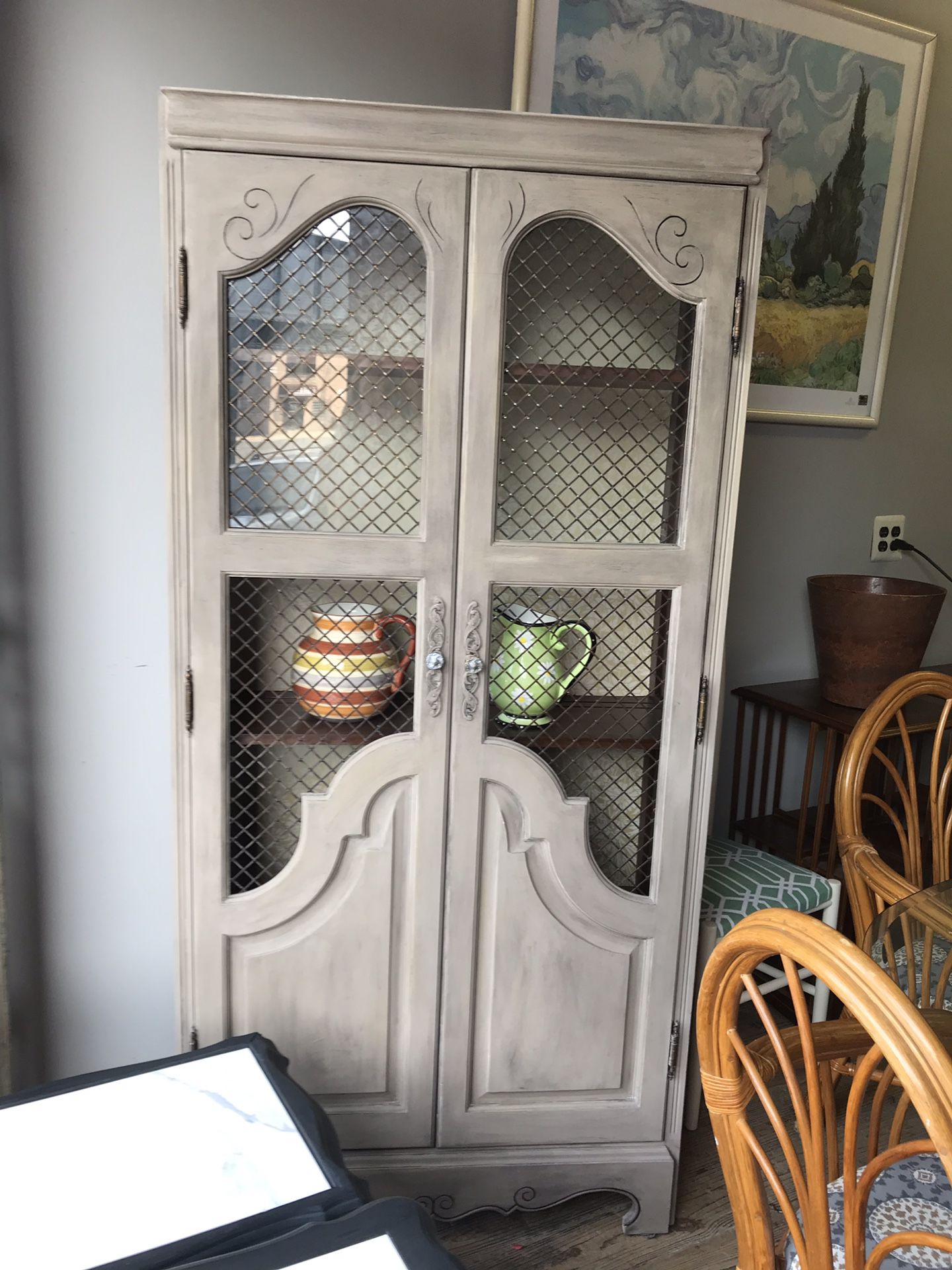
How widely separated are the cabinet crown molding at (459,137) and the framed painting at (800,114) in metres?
0.55

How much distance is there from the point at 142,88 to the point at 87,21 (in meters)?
0.12

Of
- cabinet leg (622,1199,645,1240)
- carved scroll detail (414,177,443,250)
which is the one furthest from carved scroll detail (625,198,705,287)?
cabinet leg (622,1199,645,1240)

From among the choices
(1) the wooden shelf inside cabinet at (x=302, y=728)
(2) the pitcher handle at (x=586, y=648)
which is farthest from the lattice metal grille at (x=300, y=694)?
(2) the pitcher handle at (x=586, y=648)

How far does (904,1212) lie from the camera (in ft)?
3.67

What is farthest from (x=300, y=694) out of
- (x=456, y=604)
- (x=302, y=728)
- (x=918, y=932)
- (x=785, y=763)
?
(x=785, y=763)

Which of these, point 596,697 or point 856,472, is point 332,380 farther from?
point 856,472

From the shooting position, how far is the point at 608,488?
1.57 metres

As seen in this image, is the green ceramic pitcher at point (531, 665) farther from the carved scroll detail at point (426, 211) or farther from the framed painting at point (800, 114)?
the framed painting at point (800, 114)

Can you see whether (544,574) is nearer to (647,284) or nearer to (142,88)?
(647,284)

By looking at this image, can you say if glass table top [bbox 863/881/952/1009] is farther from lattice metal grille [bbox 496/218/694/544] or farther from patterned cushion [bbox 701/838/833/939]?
lattice metal grille [bbox 496/218/694/544]

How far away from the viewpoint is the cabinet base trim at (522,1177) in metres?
1.66

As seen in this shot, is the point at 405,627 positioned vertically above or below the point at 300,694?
above

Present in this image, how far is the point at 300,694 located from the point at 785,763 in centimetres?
151

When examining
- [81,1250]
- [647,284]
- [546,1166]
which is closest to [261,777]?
[81,1250]
